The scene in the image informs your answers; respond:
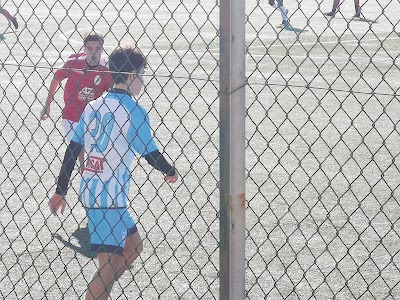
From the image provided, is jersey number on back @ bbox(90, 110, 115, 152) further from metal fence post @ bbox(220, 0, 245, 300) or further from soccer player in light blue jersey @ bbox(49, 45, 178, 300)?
metal fence post @ bbox(220, 0, 245, 300)

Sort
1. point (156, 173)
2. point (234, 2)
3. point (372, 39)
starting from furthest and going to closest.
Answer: point (372, 39)
point (156, 173)
point (234, 2)

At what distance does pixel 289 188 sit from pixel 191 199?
115 centimetres

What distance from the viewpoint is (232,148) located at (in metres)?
4.08

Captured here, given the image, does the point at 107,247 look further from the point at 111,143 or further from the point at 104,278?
the point at 111,143

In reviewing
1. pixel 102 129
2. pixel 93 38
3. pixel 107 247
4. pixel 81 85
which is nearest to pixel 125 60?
pixel 102 129

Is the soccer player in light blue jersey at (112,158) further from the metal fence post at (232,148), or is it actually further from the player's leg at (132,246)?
the metal fence post at (232,148)

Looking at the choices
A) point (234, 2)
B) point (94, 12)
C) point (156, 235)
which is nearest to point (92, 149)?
point (234, 2)

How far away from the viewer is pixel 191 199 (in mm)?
8594

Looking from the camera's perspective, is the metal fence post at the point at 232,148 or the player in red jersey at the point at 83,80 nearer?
the metal fence post at the point at 232,148

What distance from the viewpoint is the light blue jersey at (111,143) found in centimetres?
549

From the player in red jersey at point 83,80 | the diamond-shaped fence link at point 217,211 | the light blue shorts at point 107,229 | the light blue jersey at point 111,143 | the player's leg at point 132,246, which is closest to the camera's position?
the light blue jersey at point 111,143

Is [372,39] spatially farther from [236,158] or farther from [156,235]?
[236,158]

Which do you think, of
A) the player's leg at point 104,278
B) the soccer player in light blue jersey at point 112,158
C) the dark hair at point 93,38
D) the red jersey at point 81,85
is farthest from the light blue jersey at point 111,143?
the red jersey at point 81,85

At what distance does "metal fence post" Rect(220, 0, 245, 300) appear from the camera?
13.0 feet
